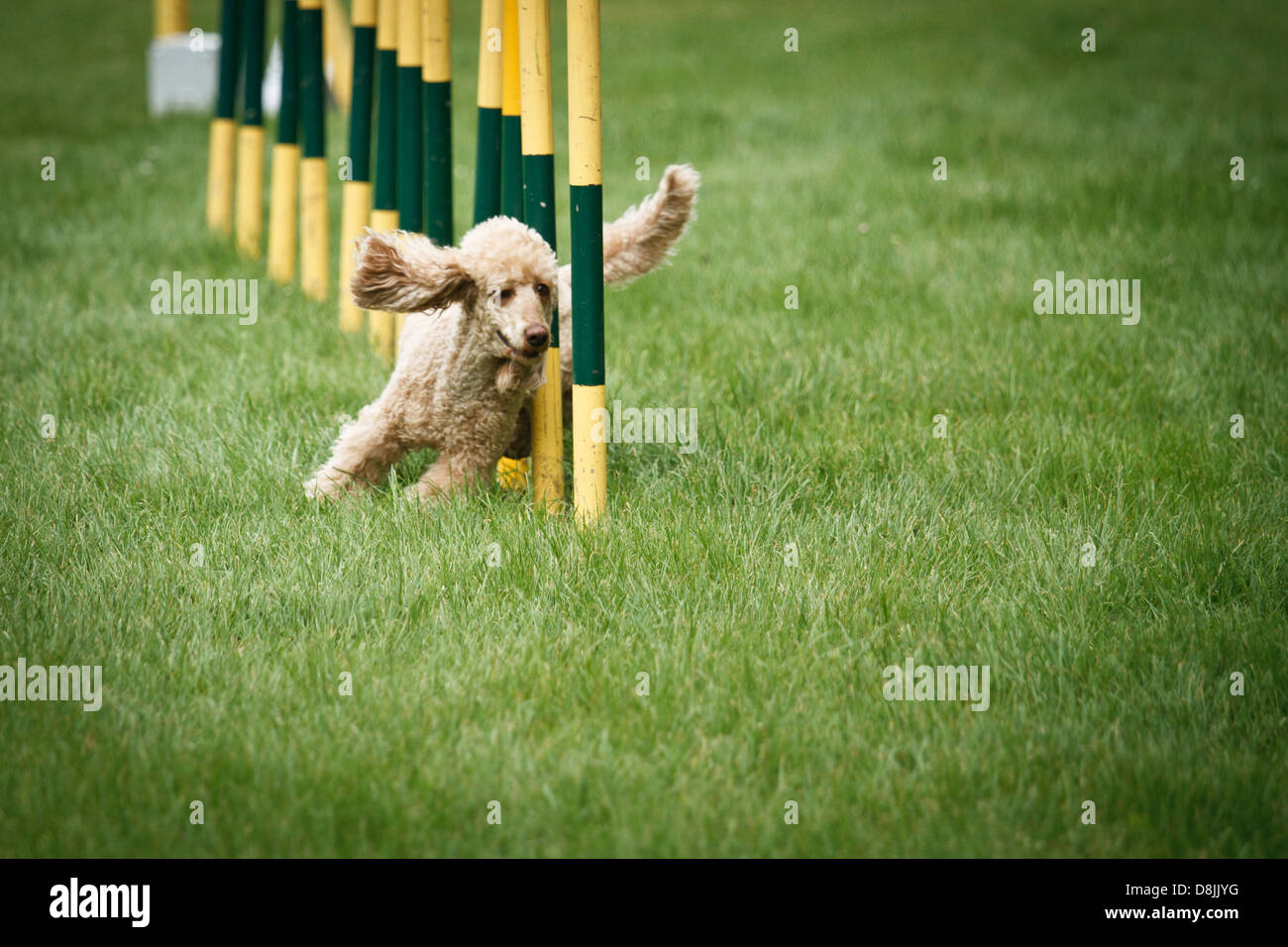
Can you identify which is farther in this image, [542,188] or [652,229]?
[652,229]

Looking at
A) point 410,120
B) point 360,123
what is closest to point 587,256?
point 410,120

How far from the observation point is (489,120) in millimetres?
4164

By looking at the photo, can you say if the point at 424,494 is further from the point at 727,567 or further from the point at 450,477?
the point at 727,567

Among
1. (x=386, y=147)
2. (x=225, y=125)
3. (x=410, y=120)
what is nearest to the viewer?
(x=410, y=120)

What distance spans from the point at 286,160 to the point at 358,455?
9.21 feet

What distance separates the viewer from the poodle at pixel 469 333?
347 centimetres

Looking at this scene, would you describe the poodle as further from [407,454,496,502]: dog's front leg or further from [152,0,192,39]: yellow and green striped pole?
[152,0,192,39]: yellow and green striped pole

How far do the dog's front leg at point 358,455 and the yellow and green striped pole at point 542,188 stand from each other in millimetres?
473

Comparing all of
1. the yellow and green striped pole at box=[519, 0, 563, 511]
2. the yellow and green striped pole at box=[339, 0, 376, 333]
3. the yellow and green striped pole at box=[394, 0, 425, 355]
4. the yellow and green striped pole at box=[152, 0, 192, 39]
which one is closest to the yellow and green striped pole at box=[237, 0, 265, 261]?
the yellow and green striped pole at box=[339, 0, 376, 333]

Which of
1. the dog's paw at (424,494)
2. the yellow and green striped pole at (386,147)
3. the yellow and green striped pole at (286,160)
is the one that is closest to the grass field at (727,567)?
the dog's paw at (424,494)

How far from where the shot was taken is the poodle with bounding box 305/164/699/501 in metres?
3.47

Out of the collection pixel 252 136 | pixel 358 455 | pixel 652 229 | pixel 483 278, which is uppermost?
pixel 252 136

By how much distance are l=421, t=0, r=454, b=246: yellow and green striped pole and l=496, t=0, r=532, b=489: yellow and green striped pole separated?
1.84ft
